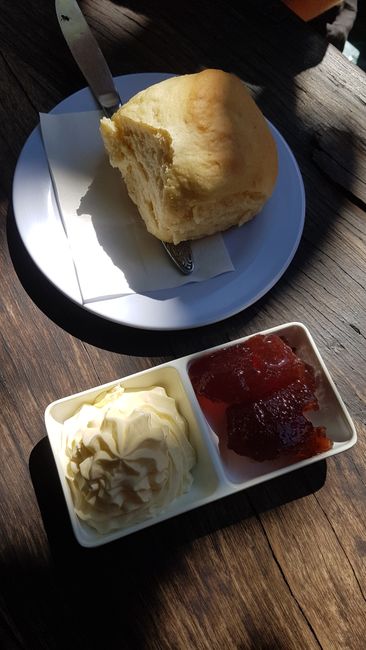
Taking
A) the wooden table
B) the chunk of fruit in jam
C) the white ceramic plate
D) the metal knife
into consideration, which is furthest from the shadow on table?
the metal knife

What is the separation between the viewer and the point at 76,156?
1343mm

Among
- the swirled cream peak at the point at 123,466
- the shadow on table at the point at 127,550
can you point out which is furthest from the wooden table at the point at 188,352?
the swirled cream peak at the point at 123,466

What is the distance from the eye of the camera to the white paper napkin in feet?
4.02

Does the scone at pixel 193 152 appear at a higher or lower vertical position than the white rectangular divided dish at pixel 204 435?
higher

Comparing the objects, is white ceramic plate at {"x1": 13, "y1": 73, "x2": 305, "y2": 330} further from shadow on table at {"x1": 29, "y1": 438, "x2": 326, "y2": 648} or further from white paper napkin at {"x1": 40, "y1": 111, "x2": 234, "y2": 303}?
shadow on table at {"x1": 29, "y1": 438, "x2": 326, "y2": 648}

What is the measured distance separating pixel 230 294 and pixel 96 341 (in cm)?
32

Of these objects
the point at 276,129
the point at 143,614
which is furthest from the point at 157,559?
the point at 276,129

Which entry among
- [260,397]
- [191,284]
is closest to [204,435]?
[260,397]

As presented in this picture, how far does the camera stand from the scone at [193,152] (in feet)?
3.82

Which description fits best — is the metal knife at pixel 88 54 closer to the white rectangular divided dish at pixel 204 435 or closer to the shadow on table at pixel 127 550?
the white rectangular divided dish at pixel 204 435

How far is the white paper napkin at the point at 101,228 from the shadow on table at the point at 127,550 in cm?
38

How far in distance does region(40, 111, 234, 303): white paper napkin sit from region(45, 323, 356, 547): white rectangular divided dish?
0.70 feet

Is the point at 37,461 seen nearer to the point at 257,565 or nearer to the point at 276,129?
the point at 257,565

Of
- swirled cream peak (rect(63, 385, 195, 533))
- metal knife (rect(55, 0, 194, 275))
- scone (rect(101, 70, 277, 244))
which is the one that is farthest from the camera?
metal knife (rect(55, 0, 194, 275))
